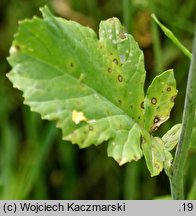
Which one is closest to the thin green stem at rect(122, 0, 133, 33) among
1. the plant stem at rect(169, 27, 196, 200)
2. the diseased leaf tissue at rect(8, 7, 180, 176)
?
the diseased leaf tissue at rect(8, 7, 180, 176)

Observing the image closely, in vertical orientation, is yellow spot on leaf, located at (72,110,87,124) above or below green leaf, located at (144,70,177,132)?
below

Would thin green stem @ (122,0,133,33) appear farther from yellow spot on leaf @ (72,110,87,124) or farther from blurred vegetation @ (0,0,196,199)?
yellow spot on leaf @ (72,110,87,124)

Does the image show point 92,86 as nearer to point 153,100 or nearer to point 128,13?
point 153,100

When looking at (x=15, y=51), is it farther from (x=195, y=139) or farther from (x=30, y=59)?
(x=195, y=139)

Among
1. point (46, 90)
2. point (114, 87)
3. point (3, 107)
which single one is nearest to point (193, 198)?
point (114, 87)

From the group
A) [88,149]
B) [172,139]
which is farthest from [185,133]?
[88,149]

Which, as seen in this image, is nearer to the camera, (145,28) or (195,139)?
(195,139)
